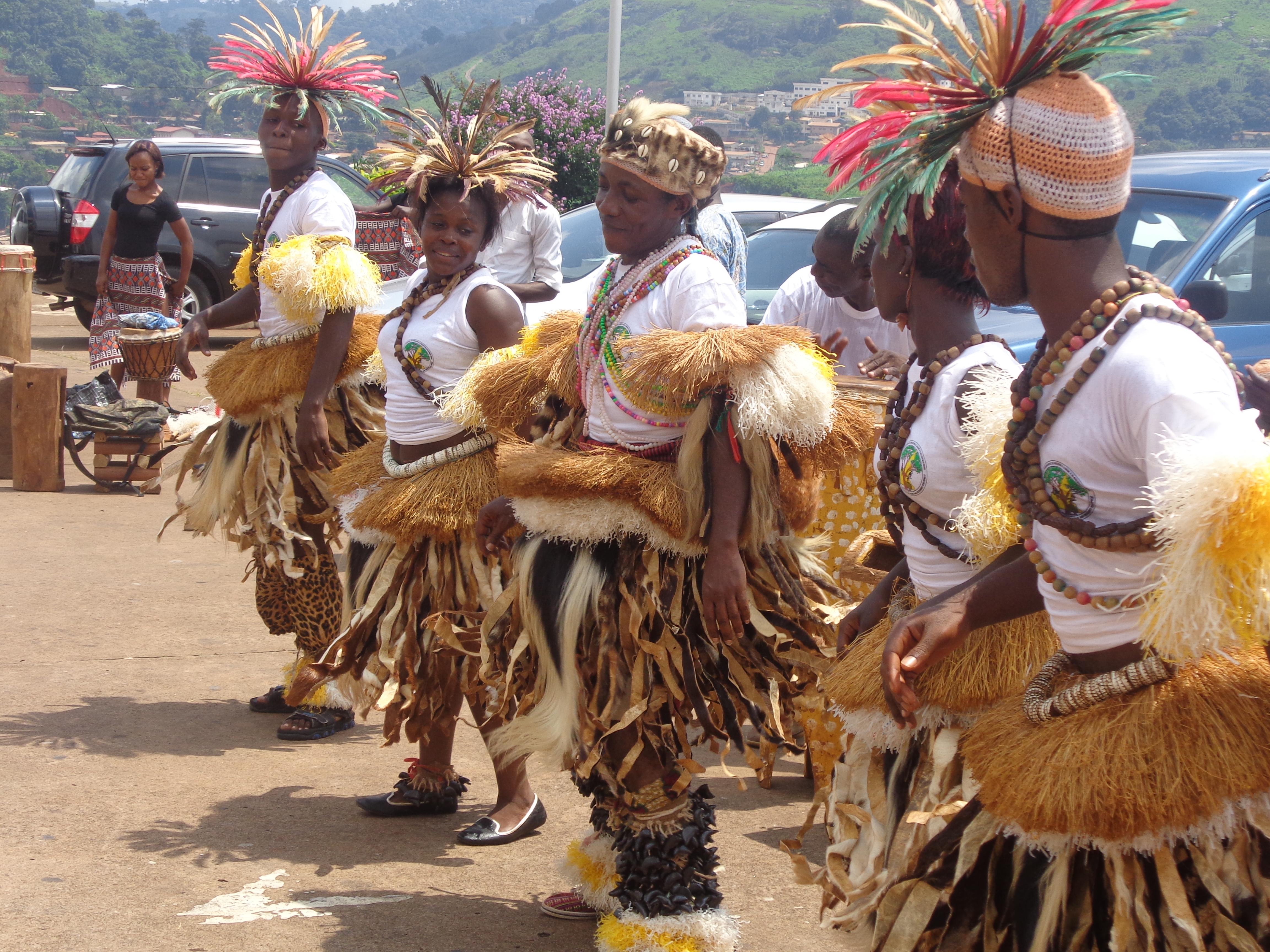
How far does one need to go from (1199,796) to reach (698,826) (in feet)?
5.15

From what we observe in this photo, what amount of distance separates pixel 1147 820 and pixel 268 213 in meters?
4.42

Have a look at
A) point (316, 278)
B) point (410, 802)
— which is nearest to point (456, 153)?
point (316, 278)

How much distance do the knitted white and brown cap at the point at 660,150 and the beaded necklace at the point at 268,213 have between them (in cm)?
235

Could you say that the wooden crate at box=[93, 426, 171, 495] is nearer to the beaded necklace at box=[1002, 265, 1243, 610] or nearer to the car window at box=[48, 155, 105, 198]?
the car window at box=[48, 155, 105, 198]

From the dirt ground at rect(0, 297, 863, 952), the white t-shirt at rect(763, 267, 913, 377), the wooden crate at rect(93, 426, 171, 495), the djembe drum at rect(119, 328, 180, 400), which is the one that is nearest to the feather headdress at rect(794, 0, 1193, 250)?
the dirt ground at rect(0, 297, 863, 952)

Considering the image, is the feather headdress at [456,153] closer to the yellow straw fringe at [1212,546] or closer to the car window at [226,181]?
the yellow straw fringe at [1212,546]

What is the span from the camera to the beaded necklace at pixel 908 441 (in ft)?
8.57

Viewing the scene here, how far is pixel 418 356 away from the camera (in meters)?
4.26

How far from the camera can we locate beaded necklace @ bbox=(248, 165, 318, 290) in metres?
5.34

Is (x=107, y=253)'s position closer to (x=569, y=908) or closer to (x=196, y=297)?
(x=196, y=297)

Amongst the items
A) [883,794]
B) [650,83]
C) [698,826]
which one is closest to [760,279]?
[698,826]

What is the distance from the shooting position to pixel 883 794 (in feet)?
8.32

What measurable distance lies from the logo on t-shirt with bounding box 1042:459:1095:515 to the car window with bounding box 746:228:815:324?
20.2 feet

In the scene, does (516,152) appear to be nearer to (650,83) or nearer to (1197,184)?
(1197,184)
